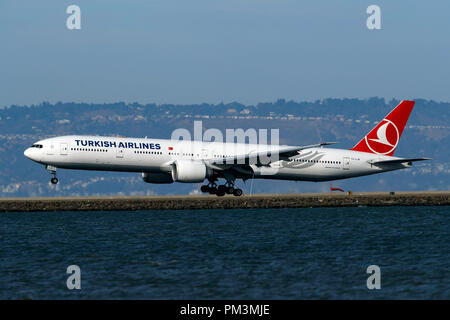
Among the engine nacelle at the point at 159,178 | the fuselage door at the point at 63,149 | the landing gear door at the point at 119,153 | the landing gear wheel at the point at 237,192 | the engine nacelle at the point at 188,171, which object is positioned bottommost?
the landing gear wheel at the point at 237,192

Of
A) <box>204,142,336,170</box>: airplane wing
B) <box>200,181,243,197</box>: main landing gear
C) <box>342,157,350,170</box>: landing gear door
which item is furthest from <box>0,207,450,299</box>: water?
<box>342,157,350,170</box>: landing gear door

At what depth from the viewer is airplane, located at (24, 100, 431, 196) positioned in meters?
62.0

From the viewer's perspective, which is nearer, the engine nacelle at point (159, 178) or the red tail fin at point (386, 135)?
the engine nacelle at point (159, 178)

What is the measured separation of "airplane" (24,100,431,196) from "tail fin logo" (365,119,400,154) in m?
1.01

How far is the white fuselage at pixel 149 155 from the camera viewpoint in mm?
61844

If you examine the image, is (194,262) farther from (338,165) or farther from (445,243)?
(338,165)

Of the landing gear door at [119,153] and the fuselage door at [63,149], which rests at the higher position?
the fuselage door at [63,149]

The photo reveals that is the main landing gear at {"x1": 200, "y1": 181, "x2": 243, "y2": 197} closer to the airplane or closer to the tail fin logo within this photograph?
the airplane

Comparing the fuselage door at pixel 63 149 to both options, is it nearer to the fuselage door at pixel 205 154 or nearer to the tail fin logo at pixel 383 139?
the fuselage door at pixel 205 154

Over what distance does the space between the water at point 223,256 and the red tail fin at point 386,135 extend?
929cm

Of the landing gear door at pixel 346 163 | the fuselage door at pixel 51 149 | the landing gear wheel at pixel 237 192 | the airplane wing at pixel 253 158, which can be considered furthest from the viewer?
the landing gear door at pixel 346 163

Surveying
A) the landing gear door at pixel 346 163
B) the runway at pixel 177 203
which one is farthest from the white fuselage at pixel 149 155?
the runway at pixel 177 203

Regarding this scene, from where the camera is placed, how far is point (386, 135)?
248 feet
